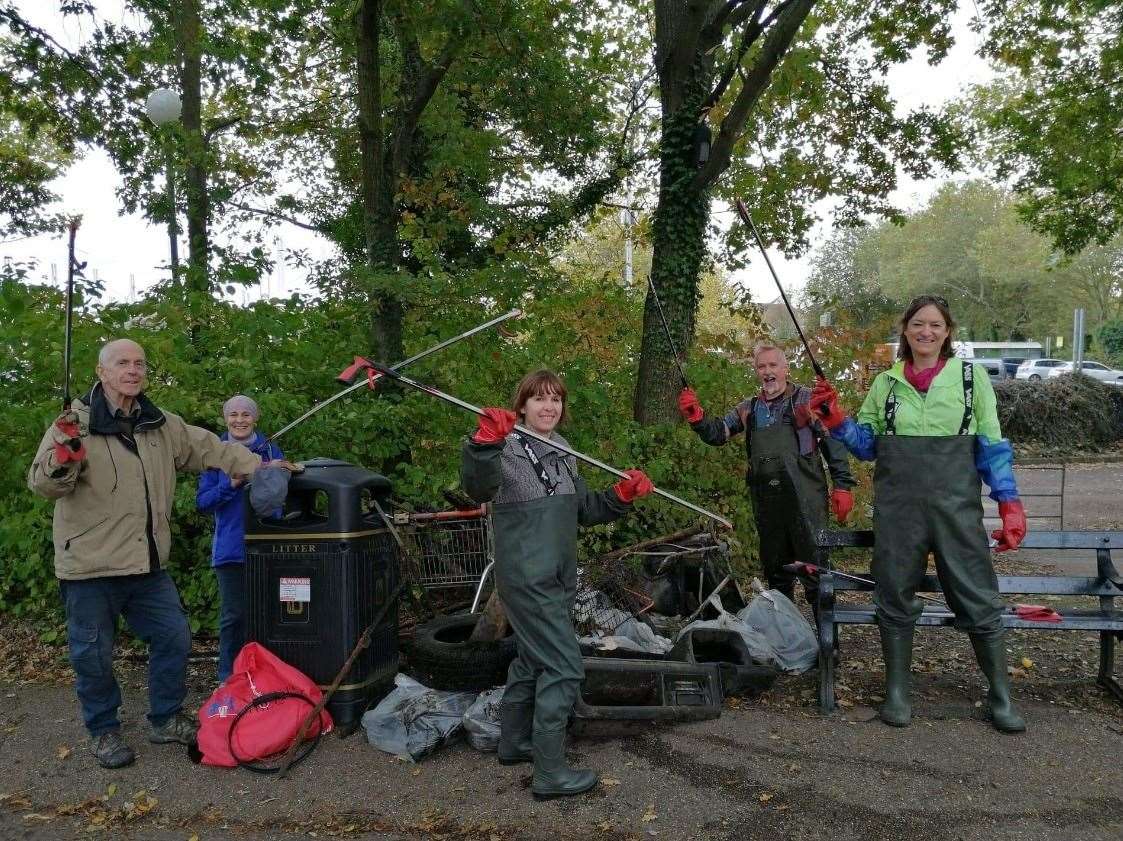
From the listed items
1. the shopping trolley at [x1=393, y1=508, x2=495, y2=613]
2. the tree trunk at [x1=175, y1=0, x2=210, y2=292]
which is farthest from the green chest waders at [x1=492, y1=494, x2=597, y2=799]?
the tree trunk at [x1=175, y1=0, x2=210, y2=292]

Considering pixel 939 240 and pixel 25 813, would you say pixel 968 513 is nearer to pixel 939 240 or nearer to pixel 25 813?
pixel 25 813

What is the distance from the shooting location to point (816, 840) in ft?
10.1

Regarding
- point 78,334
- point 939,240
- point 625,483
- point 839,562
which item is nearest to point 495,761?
point 625,483

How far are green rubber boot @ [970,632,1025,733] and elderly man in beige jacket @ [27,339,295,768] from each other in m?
3.51

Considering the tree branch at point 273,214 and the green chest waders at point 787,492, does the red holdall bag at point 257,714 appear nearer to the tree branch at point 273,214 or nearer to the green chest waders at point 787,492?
the green chest waders at point 787,492

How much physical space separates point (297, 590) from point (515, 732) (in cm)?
129

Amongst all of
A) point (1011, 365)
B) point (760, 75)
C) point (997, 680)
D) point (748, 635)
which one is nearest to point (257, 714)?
point (748, 635)

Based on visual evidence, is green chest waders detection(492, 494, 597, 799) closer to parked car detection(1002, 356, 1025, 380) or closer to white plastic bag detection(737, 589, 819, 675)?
white plastic bag detection(737, 589, 819, 675)

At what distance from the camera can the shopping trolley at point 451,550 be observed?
5020mm

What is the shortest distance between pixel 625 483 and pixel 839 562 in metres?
4.83

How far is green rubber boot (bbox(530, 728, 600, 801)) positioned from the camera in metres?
3.42

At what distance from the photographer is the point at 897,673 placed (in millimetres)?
4152

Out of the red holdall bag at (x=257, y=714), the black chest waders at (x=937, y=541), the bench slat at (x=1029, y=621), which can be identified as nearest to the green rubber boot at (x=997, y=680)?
the black chest waders at (x=937, y=541)

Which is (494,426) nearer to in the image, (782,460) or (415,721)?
(415,721)
